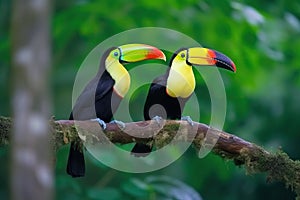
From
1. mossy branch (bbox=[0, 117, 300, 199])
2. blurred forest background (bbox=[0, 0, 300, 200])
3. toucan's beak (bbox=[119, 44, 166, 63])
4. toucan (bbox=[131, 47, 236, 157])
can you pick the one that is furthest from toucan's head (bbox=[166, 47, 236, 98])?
blurred forest background (bbox=[0, 0, 300, 200])

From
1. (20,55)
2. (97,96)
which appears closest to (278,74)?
(97,96)

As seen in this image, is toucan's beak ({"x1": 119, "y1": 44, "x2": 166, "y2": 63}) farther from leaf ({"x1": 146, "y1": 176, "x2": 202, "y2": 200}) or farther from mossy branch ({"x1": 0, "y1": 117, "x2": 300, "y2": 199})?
leaf ({"x1": 146, "y1": 176, "x2": 202, "y2": 200})

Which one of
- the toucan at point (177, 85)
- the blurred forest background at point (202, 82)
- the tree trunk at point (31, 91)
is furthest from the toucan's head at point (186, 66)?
the tree trunk at point (31, 91)

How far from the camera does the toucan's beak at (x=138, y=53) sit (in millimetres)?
4965

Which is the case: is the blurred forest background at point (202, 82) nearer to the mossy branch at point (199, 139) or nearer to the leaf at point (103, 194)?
the leaf at point (103, 194)

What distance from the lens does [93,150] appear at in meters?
4.80

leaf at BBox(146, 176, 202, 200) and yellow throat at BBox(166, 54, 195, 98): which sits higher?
yellow throat at BBox(166, 54, 195, 98)

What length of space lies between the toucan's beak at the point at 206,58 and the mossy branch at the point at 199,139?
1.77 ft

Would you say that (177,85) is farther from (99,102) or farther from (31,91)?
(31,91)

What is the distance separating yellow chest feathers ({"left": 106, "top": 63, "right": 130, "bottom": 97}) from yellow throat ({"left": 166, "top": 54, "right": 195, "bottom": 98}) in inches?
10.3

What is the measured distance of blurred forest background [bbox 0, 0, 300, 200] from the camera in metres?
6.52

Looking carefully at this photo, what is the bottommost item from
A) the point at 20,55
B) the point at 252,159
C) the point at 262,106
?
the point at 262,106

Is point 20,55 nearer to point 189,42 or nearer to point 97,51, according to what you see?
point 97,51

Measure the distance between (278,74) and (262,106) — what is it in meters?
0.50
